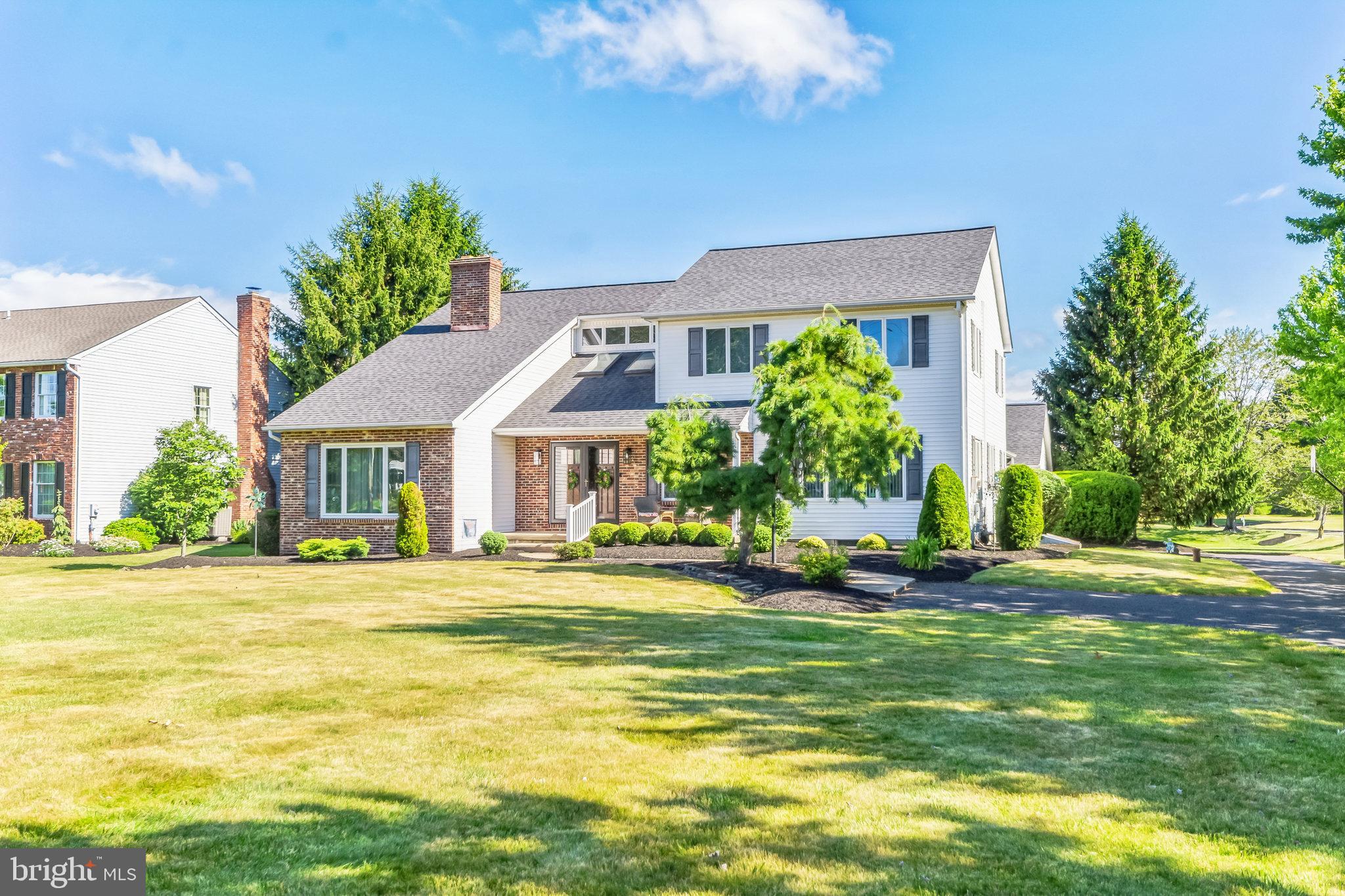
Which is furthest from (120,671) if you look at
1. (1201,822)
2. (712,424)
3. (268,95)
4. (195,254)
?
(195,254)

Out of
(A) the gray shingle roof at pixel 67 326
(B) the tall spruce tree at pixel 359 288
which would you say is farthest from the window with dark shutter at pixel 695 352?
(A) the gray shingle roof at pixel 67 326

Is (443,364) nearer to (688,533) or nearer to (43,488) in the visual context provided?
(688,533)

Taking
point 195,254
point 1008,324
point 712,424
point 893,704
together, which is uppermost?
point 195,254

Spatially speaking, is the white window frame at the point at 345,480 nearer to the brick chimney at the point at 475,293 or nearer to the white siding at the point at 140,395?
the brick chimney at the point at 475,293

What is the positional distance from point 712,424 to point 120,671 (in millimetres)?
11065

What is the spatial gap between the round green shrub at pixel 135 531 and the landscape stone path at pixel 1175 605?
22.1 m

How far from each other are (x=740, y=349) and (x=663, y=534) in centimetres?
560

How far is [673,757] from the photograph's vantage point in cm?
530

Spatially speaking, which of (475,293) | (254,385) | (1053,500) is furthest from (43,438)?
(1053,500)

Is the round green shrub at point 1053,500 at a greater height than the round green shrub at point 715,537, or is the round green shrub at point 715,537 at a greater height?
the round green shrub at point 1053,500

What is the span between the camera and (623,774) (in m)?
4.97

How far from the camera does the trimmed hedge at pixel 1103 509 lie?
1008 inches

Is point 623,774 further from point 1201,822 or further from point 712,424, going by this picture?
point 712,424

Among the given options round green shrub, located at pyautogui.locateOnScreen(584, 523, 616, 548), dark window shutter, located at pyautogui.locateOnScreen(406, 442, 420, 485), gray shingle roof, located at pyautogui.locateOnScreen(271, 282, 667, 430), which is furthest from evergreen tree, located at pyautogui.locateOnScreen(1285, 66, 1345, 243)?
dark window shutter, located at pyautogui.locateOnScreen(406, 442, 420, 485)
